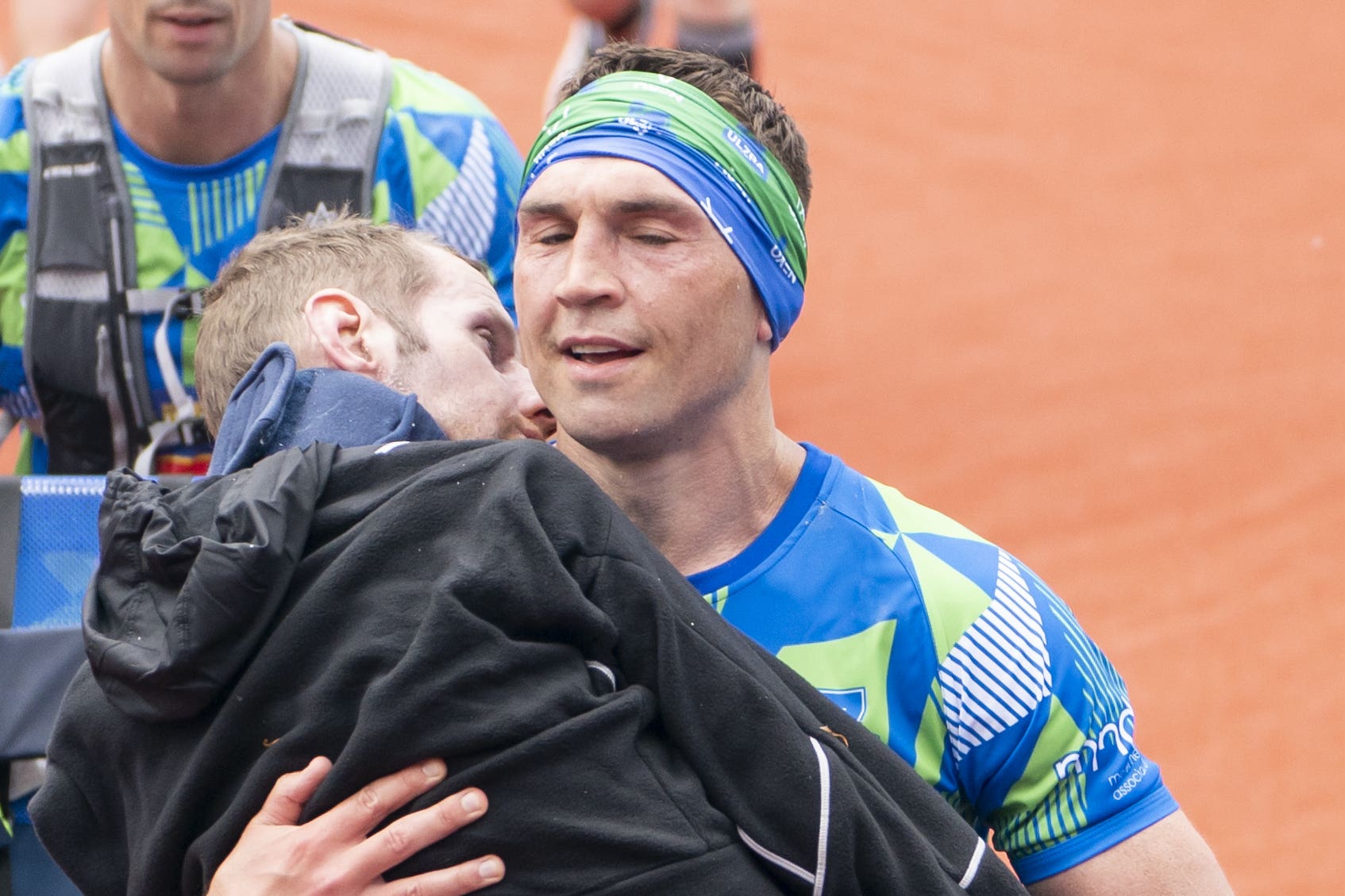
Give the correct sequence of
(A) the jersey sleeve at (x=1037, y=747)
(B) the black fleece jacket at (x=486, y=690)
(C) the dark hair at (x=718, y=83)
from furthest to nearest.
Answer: (C) the dark hair at (x=718, y=83)
(A) the jersey sleeve at (x=1037, y=747)
(B) the black fleece jacket at (x=486, y=690)

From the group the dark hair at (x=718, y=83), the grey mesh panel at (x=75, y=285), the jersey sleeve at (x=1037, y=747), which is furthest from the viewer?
the grey mesh panel at (x=75, y=285)

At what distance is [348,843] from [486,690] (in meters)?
0.25

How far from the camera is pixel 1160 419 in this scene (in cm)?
680

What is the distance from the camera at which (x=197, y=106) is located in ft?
11.8

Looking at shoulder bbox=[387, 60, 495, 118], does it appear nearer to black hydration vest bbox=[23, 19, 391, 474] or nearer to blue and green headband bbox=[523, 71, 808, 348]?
black hydration vest bbox=[23, 19, 391, 474]

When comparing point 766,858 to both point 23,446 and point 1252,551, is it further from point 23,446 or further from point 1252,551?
point 1252,551

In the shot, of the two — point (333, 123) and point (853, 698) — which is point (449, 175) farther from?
point (853, 698)

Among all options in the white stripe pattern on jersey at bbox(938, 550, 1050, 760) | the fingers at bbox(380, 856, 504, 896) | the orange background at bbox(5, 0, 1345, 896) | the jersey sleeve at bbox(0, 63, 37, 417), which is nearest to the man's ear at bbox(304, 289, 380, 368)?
the fingers at bbox(380, 856, 504, 896)

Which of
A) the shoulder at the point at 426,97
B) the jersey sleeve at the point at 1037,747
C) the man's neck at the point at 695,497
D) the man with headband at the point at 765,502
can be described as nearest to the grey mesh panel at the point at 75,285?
the shoulder at the point at 426,97

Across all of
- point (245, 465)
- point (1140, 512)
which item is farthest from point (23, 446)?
point (1140, 512)

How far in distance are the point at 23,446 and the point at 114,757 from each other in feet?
6.96

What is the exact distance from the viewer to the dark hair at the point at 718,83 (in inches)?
98.4

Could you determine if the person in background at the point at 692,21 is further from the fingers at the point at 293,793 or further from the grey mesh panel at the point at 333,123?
the fingers at the point at 293,793

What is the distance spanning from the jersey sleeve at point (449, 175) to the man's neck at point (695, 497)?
123 cm
